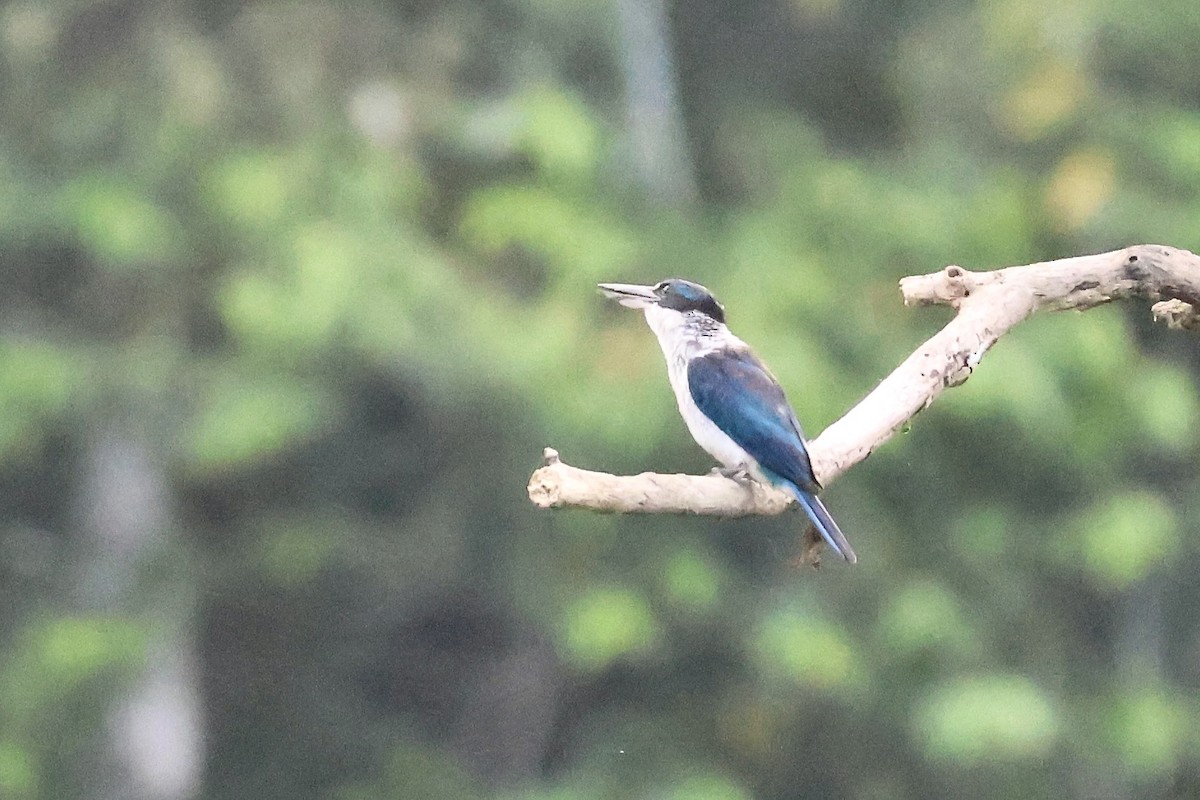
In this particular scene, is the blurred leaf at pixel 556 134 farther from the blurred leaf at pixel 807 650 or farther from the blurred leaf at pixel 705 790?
the blurred leaf at pixel 705 790

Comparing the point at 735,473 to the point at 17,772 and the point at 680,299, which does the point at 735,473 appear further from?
the point at 17,772

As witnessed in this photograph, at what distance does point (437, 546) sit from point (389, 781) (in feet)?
3.01

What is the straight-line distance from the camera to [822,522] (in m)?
2.41

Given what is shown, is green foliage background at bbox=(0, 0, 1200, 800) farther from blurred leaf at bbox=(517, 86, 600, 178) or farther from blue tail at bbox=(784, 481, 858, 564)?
blue tail at bbox=(784, 481, 858, 564)

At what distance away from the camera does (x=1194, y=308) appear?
8.64 feet

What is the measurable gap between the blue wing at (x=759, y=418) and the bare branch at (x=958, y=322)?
41 mm

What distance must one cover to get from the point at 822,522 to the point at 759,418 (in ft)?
1.02

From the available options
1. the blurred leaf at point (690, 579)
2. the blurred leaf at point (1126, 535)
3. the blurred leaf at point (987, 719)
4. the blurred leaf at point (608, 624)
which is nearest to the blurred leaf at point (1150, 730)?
the blurred leaf at point (987, 719)

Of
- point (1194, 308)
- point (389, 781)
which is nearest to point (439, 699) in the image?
point (389, 781)

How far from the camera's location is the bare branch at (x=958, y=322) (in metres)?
2.29

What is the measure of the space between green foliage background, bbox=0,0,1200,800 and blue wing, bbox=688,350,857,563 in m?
2.13

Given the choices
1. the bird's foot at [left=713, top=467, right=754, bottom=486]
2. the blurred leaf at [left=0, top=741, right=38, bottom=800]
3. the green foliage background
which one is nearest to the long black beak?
the bird's foot at [left=713, top=467, right=754, bottom=486]

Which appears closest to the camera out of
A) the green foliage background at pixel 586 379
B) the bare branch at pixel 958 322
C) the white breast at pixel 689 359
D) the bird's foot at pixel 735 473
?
the bare branch at pixel 958 322

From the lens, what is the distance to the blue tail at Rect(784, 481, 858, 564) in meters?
2.35
